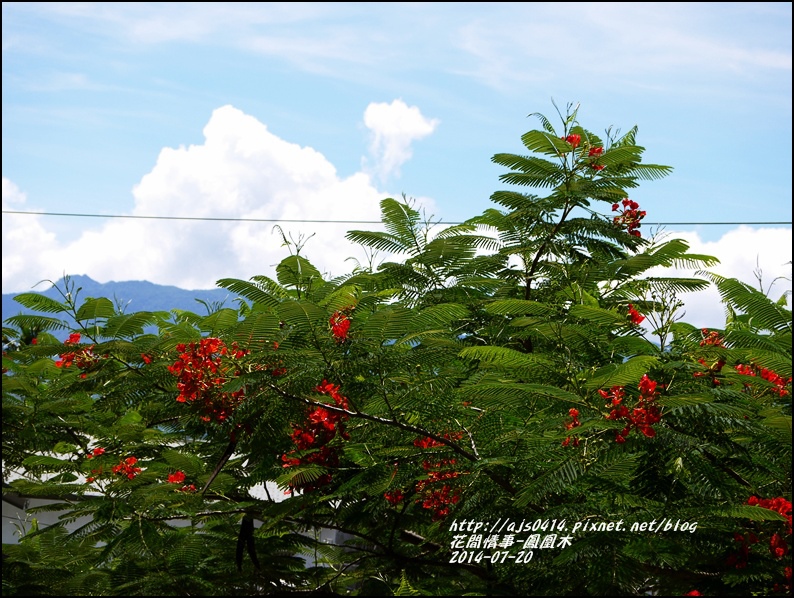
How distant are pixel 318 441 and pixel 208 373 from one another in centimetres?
70

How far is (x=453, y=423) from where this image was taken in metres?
4.05

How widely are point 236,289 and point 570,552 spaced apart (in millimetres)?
2393

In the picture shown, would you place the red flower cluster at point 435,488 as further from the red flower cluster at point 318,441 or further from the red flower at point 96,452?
the red flower at point 96,452

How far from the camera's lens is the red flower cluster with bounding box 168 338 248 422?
388 centimetres

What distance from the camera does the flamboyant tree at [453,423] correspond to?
3295 mm

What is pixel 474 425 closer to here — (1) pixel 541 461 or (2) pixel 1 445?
(1) pixel 541 461

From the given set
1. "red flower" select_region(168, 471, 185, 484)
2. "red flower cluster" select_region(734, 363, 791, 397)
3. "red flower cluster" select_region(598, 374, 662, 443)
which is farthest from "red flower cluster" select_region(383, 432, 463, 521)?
"red flower cluster" select_region(734, 363, 791, 397)

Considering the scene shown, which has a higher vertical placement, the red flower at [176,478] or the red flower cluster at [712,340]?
the red flower cluster at [712,340]

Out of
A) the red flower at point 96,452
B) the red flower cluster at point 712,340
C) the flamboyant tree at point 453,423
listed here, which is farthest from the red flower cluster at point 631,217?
the red flower at point 96,452

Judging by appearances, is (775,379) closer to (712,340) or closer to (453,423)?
(712,340)

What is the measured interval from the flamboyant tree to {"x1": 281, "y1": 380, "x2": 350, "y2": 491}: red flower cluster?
0.05 feet

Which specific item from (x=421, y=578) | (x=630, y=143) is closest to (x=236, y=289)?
(x=421, y=578)

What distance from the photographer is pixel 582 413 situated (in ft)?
10.5

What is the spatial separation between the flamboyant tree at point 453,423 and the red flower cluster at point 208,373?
0.04 ft
